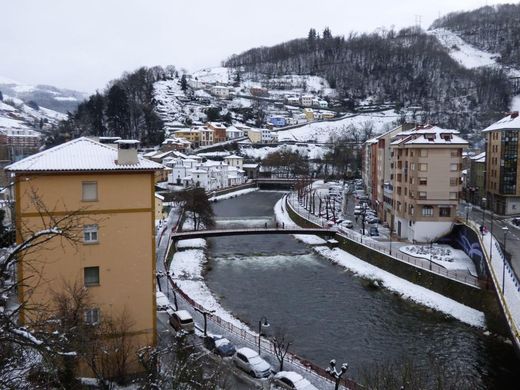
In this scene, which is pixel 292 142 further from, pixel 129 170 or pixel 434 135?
pixel 129 170

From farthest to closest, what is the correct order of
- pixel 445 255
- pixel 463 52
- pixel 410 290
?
pixel 463 52, pixel 445 255, pixel 410 290

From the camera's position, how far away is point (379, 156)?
117 feet

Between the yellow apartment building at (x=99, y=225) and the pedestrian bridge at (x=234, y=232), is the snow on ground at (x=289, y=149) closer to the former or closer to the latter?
the pedestrian bridge at (x=234, y=232)

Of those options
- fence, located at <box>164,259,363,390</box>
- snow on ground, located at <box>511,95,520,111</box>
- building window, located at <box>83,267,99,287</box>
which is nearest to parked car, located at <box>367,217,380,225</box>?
fence, located at <box>164,259,363,390</box>

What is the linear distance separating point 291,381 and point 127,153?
645 centimetres

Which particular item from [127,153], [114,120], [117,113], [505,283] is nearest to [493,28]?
[117,113]

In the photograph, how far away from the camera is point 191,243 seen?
2911 centimetres

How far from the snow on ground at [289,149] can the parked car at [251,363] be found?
64.1 meters

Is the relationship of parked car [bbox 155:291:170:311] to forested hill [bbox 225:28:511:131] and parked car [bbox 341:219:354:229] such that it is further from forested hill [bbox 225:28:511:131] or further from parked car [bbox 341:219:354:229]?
forested hill [bbox 225:28:511:131]

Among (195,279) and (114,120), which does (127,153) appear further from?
(114,120)

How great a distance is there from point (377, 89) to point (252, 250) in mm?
97218

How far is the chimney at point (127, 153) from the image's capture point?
11.1 m

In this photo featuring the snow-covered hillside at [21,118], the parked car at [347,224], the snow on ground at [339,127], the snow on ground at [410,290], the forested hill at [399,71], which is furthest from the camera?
the forested hill at [399,71]

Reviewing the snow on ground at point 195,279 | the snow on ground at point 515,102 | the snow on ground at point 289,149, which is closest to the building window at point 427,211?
the snow on ground at point 195,279
